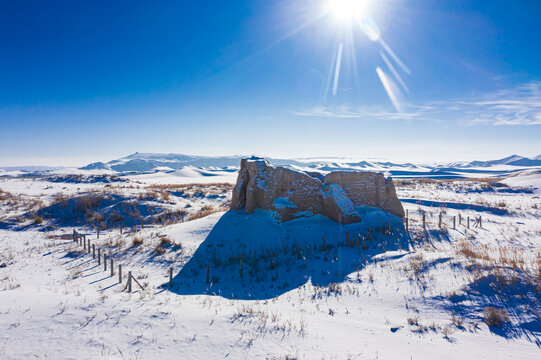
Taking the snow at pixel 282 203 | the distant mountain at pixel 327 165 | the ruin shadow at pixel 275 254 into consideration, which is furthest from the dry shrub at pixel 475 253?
the distant mountain at pixel 327 165

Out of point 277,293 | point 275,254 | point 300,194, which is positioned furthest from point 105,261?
point 300,194

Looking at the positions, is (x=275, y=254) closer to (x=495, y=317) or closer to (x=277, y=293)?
(x=277, y=293)

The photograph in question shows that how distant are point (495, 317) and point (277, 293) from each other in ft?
13.7

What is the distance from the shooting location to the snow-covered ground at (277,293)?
3484 millimetres

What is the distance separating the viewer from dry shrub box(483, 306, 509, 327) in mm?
3969

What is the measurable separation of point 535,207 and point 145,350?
24.4 m

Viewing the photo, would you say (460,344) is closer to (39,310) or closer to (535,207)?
(39,310)

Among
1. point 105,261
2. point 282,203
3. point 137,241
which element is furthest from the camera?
point 282,203

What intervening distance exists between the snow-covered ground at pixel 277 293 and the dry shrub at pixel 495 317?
6 centimetres

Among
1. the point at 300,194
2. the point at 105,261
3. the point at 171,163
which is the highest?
the point at 171,163

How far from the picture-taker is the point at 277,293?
6457mm

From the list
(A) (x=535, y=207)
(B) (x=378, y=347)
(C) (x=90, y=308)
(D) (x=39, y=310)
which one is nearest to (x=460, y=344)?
(B) (x=378, y=347)

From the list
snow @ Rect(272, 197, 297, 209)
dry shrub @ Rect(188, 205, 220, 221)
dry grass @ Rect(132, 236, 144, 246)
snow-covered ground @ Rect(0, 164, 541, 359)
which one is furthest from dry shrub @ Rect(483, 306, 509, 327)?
dry shrub @ Rect(188, 205, 220, 221)

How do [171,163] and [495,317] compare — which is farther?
[171,163]
